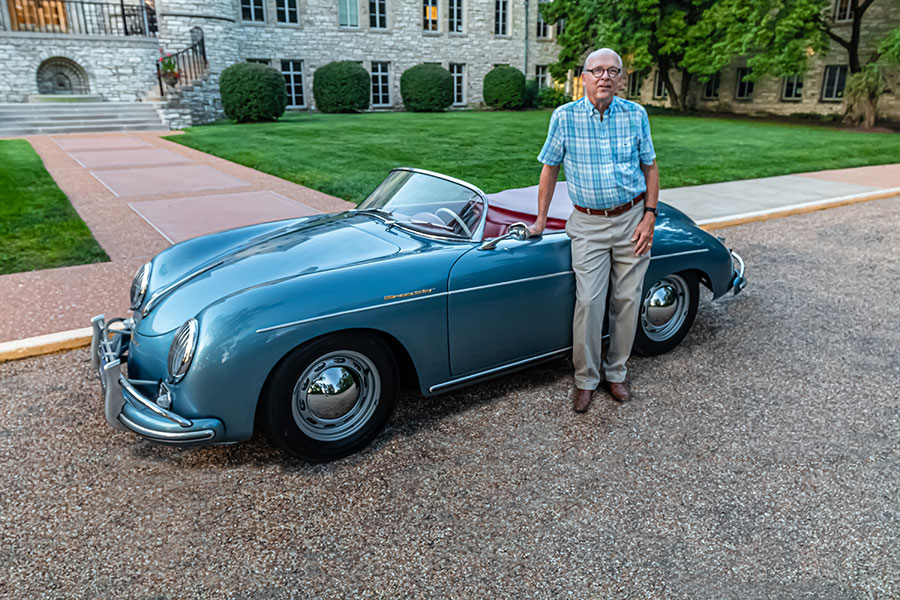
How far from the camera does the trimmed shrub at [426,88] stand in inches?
1107

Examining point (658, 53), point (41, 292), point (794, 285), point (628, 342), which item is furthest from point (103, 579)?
point (658, 53)

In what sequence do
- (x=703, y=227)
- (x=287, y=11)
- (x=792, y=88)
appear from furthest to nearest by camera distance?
(x=792, y=88), (x=287, y=11), (x=703, y=227)

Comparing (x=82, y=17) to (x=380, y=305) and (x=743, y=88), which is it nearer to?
(x=380, y=305)

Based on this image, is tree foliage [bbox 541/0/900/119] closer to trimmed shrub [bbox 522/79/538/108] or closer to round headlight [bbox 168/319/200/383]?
trimmed shrub [bbox 522/79/538/108]

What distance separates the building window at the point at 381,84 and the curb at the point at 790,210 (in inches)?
925

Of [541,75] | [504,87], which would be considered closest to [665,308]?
[504,87]

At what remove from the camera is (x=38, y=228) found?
24.7ft

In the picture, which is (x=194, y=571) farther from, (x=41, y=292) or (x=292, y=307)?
(x=41, y=292)

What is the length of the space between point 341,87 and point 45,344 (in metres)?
23.6

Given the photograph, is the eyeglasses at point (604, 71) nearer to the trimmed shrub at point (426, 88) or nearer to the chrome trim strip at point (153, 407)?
the chrome trim strip at point (153, 407)

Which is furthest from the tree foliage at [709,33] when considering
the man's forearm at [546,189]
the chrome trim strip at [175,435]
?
the chrome trim strip at [175,435]

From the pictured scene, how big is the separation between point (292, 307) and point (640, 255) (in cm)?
192

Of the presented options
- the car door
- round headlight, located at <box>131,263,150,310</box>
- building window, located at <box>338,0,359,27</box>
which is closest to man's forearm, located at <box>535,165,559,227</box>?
the car door

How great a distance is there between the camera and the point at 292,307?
9.76 ft
